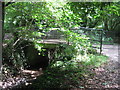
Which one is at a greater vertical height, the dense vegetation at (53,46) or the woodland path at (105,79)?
the dense vegetation at (53,46)

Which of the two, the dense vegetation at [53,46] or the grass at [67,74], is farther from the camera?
the grass at [67,74]

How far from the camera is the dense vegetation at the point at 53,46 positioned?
168 cm

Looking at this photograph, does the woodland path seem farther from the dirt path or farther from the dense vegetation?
the dense vegetation

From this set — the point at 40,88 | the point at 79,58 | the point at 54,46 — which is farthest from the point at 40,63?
the point at 40,88

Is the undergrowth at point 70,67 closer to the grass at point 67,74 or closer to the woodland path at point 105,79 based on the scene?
the grass at point 67,74

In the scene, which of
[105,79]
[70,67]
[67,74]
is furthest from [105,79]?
[70,67]

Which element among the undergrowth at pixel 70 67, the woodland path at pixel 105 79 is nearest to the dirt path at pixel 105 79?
the woodland path at pixel 105 79

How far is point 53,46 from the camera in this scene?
3.26 m

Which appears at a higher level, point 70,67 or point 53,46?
point 53,46

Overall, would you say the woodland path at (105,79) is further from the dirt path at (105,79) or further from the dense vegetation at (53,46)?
the dense vegetation at (53,46)

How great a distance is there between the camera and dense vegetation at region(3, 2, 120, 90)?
5.52 ft

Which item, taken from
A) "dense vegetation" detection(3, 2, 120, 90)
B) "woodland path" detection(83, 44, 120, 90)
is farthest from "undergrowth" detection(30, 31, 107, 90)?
"woodland path" detection(83, 44, 120, 90)

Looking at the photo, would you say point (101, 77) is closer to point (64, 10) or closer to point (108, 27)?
point (64, 10)

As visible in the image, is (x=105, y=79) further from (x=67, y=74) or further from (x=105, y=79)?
(x=67, y=74)
